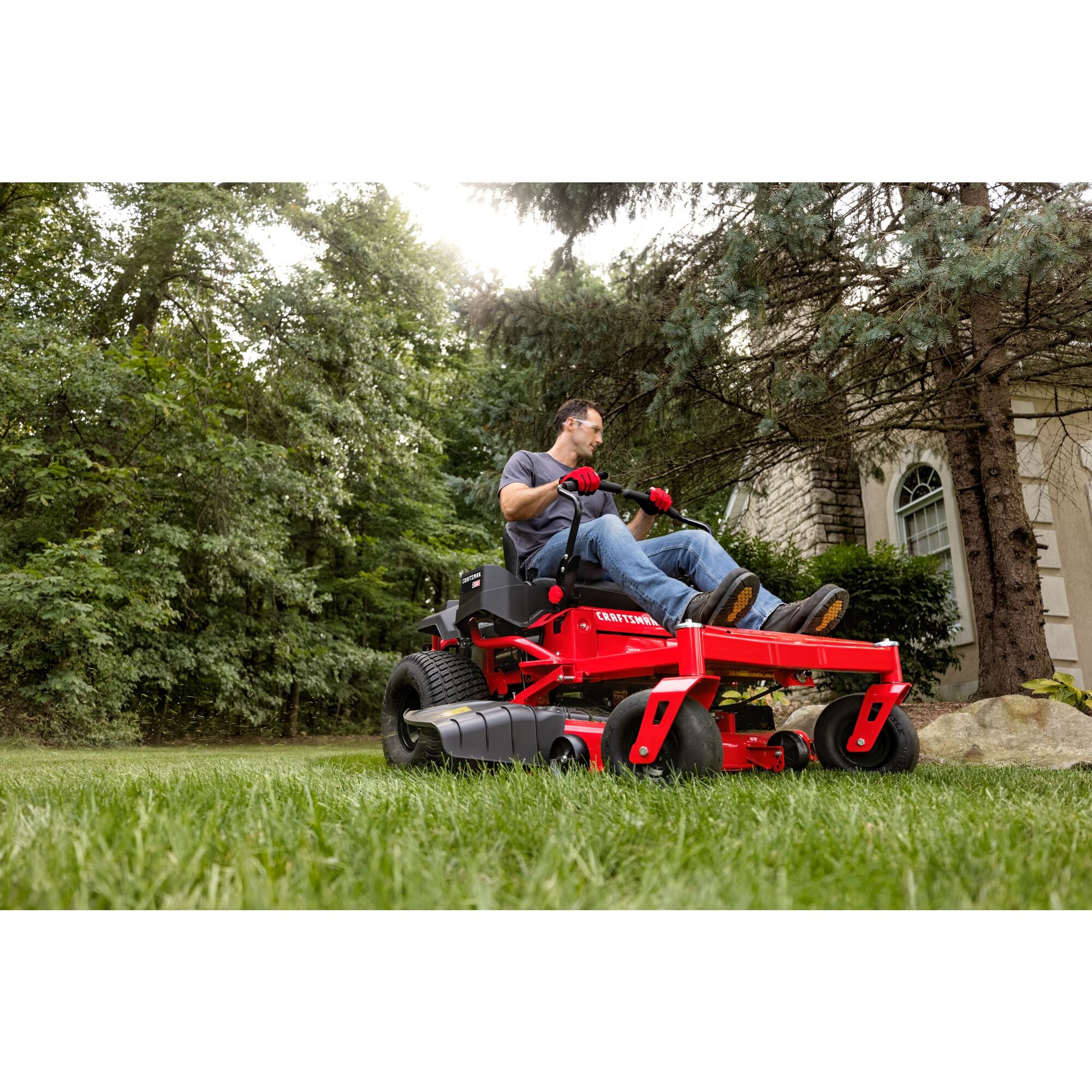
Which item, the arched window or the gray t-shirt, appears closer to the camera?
the gray t-shirt

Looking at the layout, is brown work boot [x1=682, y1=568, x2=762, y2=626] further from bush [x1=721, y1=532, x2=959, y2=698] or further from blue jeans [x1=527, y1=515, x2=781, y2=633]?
bush [x1=721, y1=532, x2=959, y2=698]

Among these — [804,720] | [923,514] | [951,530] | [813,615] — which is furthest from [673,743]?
[923,514]

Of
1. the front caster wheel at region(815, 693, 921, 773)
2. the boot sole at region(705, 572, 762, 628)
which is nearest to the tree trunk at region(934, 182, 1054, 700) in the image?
the front caster wheel at region(815, 693, 921, 773)

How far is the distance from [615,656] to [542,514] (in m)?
0.92

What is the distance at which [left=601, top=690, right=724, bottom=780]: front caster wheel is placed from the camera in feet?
8.23

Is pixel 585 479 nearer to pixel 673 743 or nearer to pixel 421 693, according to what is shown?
pixel 673 743

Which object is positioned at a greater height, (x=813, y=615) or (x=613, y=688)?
(x=813, y=615)

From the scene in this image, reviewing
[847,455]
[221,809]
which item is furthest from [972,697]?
[221,809]

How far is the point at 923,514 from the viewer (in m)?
10.4

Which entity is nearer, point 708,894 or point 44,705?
point 708,894

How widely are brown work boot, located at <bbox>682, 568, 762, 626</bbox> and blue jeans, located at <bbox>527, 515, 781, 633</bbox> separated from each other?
4.6 inches
